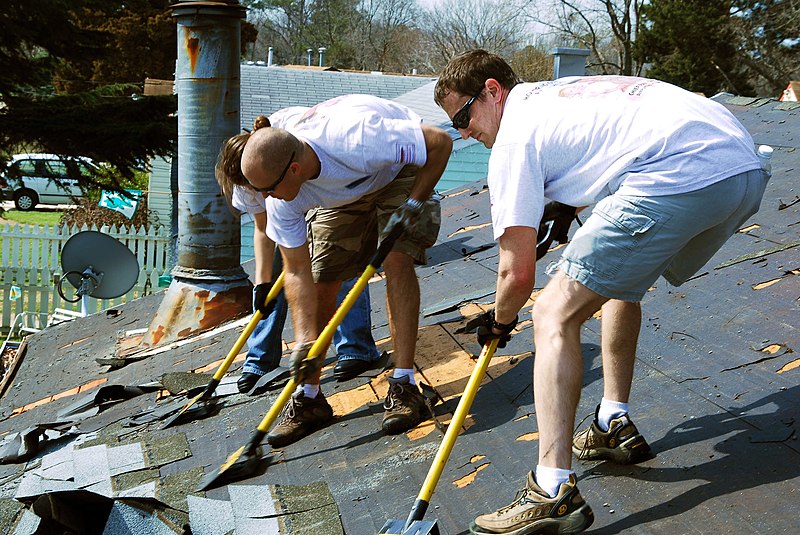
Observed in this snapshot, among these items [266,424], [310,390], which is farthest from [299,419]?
[266,424]

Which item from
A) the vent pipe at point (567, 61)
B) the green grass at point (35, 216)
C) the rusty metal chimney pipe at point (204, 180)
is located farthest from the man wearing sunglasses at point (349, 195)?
the green grass at point (35, 216)

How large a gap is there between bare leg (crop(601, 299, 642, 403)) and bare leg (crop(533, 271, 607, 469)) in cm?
50

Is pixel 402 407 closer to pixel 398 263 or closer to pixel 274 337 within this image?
pixel 398 263

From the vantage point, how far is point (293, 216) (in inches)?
163

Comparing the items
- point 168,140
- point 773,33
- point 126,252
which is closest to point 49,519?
point 126,252

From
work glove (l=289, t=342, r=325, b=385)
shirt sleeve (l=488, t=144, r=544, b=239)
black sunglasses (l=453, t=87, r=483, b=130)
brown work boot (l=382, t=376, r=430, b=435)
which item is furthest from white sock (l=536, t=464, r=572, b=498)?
work glove (l=289, t=342, r=325, b=385)

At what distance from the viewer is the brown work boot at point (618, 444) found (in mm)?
3064

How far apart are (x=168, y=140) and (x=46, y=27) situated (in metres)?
2.72

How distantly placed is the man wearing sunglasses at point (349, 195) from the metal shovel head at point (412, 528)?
940 millimetres

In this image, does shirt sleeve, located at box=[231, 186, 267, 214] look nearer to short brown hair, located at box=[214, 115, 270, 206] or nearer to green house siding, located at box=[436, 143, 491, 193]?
short brown hair, located at box=[214, 115, 270, 206]

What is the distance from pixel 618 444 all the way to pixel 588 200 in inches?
34.7

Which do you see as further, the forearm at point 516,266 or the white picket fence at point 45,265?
the white picket fence at point 45,265

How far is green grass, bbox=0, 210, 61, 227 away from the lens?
92.3 ft

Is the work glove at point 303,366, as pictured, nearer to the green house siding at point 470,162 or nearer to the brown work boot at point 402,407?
the brown work boot at point 402,407
